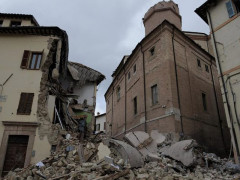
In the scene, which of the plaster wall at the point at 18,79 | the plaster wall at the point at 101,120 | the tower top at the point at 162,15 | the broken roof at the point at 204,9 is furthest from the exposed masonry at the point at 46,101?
the plaster wall at the point at 101,120

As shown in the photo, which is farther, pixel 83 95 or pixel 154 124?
pixel 83 95

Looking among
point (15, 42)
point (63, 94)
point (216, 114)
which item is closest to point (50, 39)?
point (15, 42)

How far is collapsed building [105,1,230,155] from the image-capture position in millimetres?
13070

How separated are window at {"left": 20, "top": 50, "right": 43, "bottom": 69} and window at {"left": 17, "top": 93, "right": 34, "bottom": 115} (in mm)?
2014

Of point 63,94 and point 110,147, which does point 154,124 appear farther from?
point 63,94

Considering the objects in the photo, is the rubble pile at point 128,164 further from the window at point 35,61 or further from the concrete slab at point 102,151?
the window at point 35,61

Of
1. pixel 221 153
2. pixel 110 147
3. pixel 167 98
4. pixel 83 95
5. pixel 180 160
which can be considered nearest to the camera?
pixel 180 160

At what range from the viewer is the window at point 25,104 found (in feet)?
37.0

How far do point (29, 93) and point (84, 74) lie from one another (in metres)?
8.25

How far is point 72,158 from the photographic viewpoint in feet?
29.8

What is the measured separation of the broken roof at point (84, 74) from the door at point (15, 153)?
878 centimetres

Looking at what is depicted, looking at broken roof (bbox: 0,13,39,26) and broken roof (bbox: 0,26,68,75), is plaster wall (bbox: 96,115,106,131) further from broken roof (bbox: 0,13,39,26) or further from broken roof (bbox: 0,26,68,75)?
broken roof (bbox: 0,26,68,75)

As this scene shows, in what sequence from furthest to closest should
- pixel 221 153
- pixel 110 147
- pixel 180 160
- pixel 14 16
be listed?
pixel 14 16 < pixel 221 153 < pixel 110 147 < pixel 180 160

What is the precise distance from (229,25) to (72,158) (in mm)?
10880
